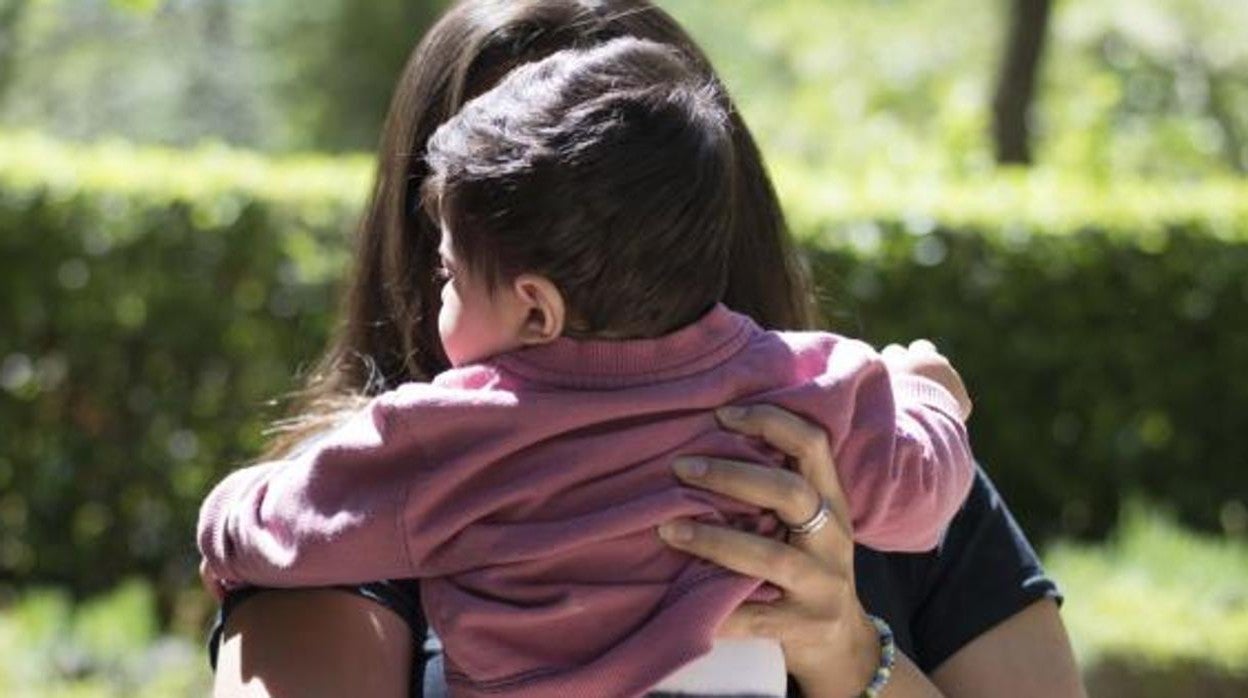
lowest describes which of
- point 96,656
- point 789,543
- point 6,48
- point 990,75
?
point 990,75

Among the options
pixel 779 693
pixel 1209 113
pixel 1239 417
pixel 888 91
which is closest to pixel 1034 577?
pixel 779 693

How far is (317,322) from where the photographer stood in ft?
26.8

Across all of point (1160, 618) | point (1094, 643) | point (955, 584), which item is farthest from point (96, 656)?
point (955, 584)

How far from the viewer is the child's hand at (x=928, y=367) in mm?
2273

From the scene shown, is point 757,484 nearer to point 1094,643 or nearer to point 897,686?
point 897,686

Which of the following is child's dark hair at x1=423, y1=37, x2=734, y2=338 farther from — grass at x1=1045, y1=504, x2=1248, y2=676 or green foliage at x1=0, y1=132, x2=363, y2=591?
green foliage at x1=0, y1=132, x2=363, y2=591

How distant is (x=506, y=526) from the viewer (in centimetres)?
199

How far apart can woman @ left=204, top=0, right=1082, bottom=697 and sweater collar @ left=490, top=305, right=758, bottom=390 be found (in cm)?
8

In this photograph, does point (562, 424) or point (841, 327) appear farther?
point (841, 327)

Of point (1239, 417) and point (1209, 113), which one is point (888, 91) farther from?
point (1239, 417)

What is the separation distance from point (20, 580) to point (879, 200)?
135 inches

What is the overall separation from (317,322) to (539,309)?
6.25 meters

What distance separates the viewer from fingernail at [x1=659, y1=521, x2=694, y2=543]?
78.0 inches

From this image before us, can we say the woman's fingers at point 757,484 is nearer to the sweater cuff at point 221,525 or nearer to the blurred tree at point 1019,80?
the sweater cuff at point 221,525
